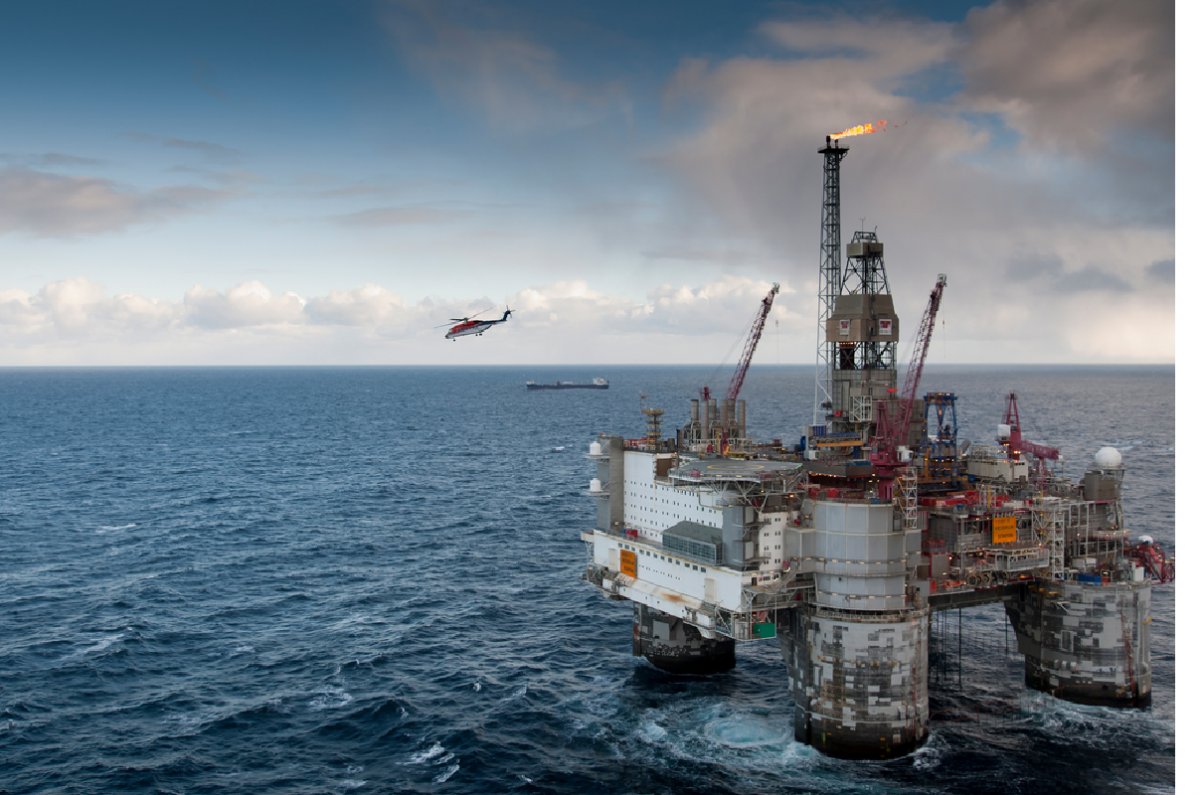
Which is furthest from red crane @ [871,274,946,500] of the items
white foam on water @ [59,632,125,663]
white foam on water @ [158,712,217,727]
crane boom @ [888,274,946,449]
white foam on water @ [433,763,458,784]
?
white foam on water @ [59,632,125,663]

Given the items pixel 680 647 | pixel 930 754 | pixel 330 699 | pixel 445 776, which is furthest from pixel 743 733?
pixel 330 699

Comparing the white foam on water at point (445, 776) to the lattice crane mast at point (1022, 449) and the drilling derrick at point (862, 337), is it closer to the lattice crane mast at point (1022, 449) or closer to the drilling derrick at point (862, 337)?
the drilling derrick at point (862, 337)

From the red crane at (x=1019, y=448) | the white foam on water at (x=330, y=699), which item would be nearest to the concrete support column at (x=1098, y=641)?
the red crane at (x=1019, y=448)

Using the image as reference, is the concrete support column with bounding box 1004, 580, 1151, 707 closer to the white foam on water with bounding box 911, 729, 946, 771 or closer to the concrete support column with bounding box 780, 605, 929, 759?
the white foam on water with bounding box 911, 729, 946, 771

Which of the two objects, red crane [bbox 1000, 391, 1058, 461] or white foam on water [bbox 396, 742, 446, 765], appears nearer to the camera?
white foam on water [bbox 396, 742, 446, 765]

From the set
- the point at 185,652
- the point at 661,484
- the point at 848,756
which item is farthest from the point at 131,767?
the point at 848,756

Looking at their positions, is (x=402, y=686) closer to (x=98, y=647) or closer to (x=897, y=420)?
(x=98, y=647)

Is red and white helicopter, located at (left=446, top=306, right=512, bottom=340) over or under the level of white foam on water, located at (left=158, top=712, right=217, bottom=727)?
over
